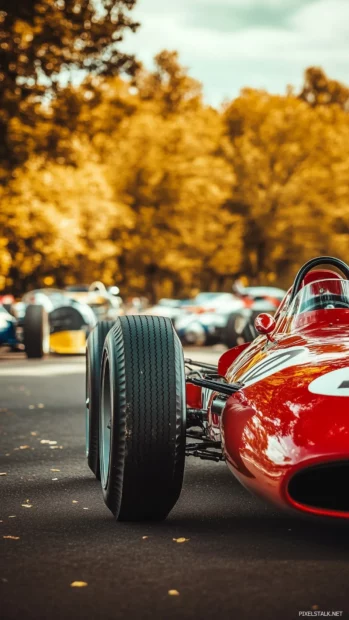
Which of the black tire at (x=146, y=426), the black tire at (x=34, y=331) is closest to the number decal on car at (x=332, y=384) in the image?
the black tire at (x=146, y=426)

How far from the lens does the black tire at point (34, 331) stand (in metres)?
22.5

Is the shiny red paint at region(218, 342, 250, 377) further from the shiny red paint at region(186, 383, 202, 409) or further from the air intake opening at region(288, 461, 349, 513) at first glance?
the air intake opening at region(288, 461, 349, 513)

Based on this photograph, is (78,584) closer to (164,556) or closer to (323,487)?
(164,556)

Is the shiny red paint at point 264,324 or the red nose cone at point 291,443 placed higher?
the shiny red paint at point 264,324

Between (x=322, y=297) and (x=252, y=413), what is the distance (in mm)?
1571

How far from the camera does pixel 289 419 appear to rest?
498 cm

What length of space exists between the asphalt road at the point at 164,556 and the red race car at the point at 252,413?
0.23 metres

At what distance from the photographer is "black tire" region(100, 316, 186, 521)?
5.56 meters

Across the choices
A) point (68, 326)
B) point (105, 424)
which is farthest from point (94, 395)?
point (68, 326)

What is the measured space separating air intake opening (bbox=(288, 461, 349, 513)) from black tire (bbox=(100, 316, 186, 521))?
65cm

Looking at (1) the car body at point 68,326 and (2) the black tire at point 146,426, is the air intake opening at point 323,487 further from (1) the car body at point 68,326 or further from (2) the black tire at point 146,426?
(1) the car body at point 68,326

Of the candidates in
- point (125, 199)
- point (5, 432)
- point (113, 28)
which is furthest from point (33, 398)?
point (125, 199)

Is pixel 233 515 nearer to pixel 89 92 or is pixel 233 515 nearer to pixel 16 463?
pixel 16 463

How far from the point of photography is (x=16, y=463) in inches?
322
